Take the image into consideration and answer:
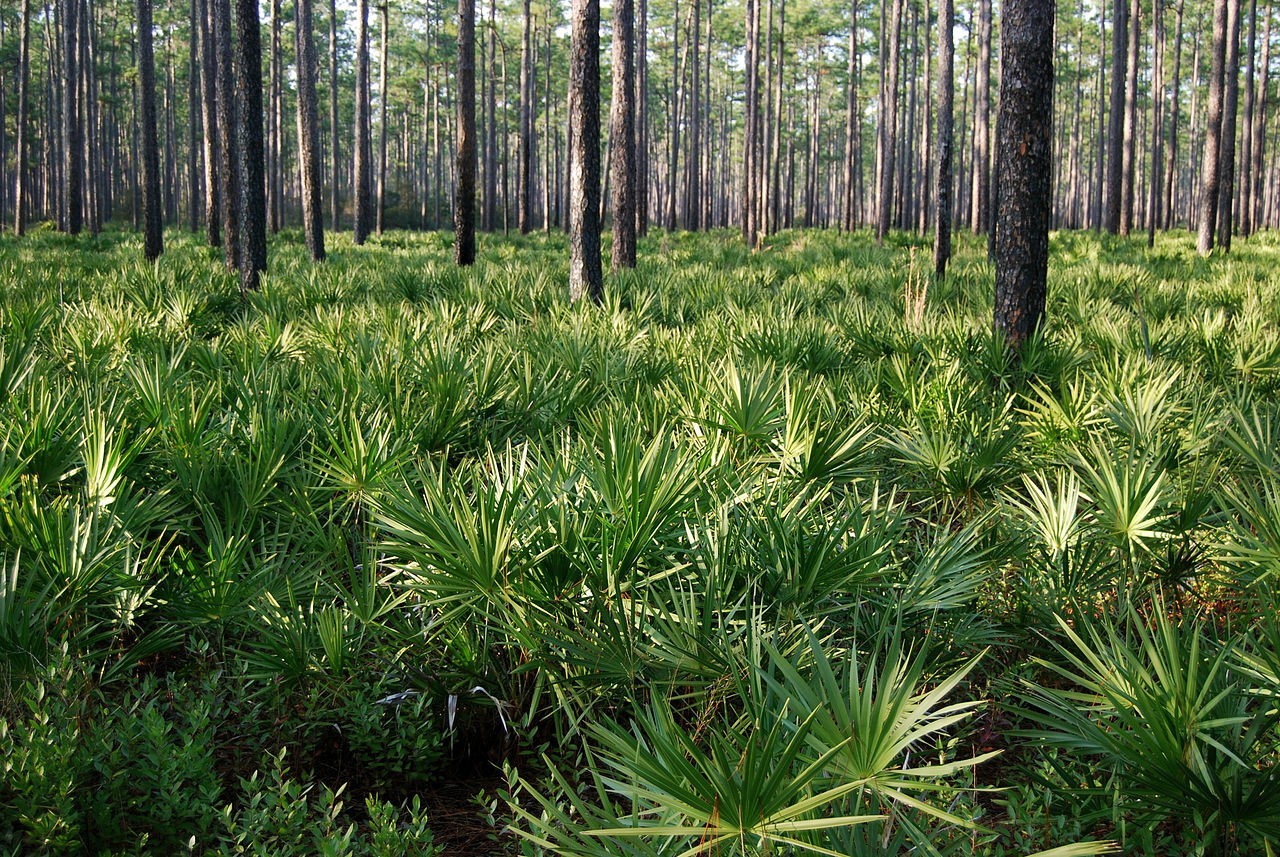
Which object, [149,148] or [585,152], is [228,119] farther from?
[585,152]

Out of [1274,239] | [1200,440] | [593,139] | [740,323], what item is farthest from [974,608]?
[1274,239]

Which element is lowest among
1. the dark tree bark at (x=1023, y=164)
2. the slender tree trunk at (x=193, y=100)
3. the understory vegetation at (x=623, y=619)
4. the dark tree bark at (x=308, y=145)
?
the understory vegetation at (x=623, y=619)

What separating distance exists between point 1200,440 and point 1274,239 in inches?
1020

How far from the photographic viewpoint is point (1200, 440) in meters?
4.28

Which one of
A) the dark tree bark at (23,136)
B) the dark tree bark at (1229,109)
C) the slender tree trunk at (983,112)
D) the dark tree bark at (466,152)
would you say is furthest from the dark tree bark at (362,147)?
the dark tree bark at (1229,109)

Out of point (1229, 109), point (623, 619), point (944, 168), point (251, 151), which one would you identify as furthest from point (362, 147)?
point (623, 619)

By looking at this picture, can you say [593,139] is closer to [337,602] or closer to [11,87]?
[337,602]

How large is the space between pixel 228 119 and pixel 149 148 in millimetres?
3456

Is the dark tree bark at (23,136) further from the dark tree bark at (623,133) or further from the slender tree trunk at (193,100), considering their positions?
the dark tree bark at (623,133)

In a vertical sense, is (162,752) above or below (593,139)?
below

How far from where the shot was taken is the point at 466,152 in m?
16.0

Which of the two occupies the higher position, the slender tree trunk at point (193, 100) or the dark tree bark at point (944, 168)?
the slender tree trunk at point (193, 100)

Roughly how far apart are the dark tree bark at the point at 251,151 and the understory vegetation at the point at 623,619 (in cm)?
677

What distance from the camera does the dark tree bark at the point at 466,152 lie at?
15625 mm
